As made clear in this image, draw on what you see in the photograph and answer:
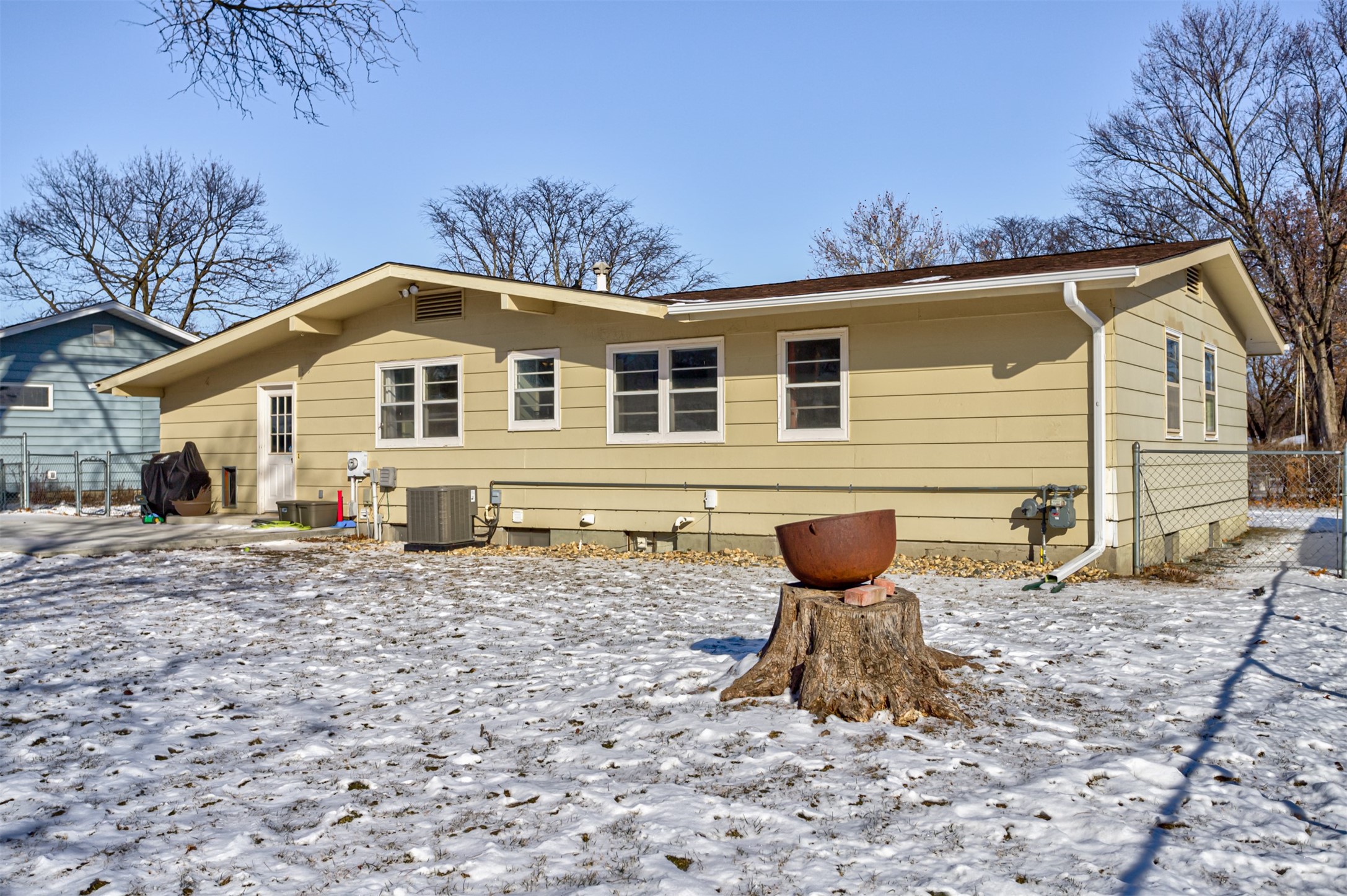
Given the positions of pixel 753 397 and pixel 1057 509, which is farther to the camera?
pixel 753 397

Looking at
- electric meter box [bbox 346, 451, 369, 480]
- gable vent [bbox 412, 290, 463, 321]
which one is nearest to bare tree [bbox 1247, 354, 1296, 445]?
gable vent [bbox 412, 290, 463, 321]

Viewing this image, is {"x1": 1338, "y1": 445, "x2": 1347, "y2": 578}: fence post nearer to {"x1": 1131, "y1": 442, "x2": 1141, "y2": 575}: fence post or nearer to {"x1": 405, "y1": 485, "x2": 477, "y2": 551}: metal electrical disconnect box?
{"x1": 1131, "y1": 442, "x2": 1141, "y2": 575}: fence post

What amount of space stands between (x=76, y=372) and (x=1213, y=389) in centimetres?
2246

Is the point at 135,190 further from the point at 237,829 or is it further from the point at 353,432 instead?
the point at 237,829

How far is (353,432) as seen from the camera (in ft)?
44.9

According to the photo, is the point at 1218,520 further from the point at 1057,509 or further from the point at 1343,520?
the point at 1057,509

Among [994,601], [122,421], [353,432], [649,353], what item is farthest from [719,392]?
[122,421]

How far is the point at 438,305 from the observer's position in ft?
42.6

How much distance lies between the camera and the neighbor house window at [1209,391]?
40.7 ft

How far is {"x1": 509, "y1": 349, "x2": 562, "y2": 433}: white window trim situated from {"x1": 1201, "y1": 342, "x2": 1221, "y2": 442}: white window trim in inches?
324

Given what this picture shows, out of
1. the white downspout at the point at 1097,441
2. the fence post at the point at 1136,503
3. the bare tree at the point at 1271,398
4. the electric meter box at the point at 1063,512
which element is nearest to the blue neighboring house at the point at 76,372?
the electric meter box at the point at 1063,512

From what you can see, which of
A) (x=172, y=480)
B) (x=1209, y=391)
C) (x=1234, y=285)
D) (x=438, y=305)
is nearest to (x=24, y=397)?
(x=172, y=480)

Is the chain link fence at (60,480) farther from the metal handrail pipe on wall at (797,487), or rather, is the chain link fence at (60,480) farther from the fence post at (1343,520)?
the fence post at (1343,520)

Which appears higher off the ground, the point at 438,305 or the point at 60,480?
the point at 438,305
